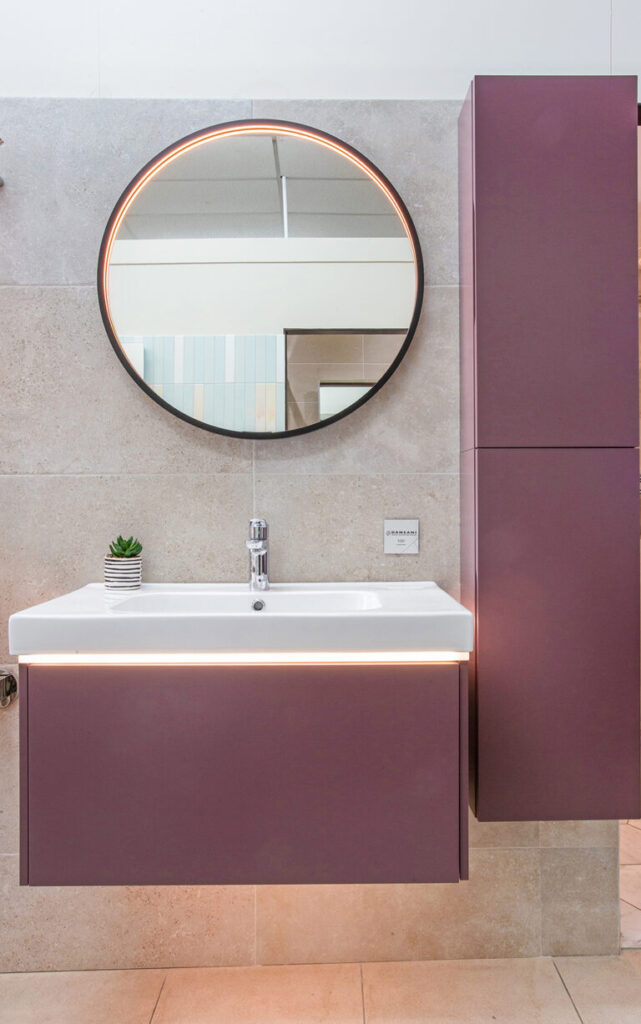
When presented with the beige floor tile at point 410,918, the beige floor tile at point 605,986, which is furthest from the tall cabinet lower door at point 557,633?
the beige floor tile at point 605,986

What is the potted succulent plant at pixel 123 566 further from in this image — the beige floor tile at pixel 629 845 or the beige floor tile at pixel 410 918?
the beige floor tile at pixel 629 845

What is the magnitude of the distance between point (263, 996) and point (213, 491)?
44.9 inches

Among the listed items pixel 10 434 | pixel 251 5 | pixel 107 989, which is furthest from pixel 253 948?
pixel 251 5

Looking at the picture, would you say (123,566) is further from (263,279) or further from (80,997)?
(80,997)

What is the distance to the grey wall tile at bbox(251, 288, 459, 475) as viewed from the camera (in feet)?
4.98

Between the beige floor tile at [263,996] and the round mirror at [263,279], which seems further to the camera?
the round mirror at [263,279]

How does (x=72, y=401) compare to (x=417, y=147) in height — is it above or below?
below

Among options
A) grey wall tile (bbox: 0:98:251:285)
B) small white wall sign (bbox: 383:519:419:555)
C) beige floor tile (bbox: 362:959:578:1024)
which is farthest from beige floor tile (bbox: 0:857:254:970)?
grey wall tile (bbox: 0:98:251:285)

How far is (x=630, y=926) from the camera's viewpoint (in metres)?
1.59

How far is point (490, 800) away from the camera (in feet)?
4.30

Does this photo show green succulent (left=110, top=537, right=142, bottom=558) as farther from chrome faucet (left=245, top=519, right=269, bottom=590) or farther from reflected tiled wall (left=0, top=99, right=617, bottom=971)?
chrome faucet (left=245, top=519, right=269, bottom=590)

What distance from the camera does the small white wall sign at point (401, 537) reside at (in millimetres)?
1517

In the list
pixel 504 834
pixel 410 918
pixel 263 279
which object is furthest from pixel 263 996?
pixel 263 279

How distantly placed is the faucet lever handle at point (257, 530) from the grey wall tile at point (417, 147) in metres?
0.71
